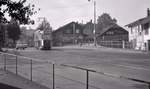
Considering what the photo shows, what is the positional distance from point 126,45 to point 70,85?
182 ft

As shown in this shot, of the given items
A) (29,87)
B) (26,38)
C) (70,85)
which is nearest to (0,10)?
(29,87)

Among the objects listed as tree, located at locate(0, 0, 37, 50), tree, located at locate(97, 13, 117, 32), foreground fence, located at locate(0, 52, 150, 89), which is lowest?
foreground fence, located at locate(0, 52, 150, 89)

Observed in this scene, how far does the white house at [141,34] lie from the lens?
2154 inches

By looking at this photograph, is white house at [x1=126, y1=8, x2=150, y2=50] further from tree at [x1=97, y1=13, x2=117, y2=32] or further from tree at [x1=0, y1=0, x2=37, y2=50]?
tree at [x1=97, y1=13, x2=117, y2=32]

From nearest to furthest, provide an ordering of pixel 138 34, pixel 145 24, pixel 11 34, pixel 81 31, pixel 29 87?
pixel 29 87 < pixel 145 24 < pixel 138 34 < pixel 11 34 < pixel 81 31

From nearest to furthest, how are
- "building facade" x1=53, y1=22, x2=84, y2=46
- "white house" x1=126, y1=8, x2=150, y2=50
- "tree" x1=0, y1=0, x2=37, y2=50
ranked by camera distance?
"tree" x1=0, y1=0, x2=37, y2=50 < "white house" x1=126, y1=8, x2=150, y2=50 < "building facade" x1=53, y1=22, x2=84, y2=46

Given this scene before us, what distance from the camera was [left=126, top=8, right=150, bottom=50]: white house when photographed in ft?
180

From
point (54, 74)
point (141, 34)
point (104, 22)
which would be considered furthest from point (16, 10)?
point (104, 22)

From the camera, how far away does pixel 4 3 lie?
8.28m

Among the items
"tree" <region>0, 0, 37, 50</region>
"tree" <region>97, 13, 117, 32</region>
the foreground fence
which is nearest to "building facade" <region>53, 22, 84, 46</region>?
"tree" <region>97, 13, 117, 32</region>

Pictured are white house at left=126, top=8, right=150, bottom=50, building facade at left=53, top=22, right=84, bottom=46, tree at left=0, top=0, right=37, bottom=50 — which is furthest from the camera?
building facade at left=53, top=22, right=84, bottom=46

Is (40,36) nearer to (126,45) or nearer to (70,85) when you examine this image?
(126,45)

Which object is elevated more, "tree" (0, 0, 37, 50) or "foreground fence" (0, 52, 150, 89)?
"tree" (0, 0, 37, 50)

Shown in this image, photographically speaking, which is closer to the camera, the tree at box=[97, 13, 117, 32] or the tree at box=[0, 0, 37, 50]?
the tree at box=[0, 0, 37, 50]
